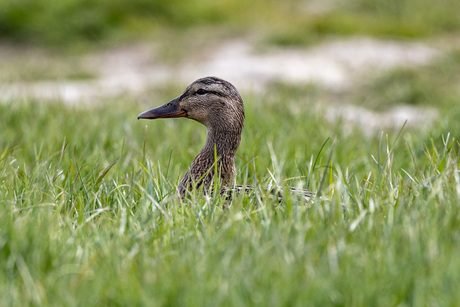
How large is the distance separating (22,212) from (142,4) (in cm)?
931

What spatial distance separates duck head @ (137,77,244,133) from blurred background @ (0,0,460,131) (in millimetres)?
2498

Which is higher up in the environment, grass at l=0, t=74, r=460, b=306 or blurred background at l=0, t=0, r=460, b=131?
grass at l=0, t=74, r=460, b=306

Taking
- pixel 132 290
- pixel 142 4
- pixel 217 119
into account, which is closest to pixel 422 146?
pixel 217 119

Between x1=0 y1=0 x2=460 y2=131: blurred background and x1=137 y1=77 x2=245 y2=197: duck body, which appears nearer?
x1=137 y1=77 x2=245 y2=197: duck body

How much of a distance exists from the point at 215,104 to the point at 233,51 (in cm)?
619

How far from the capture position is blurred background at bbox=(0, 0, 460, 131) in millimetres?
7504

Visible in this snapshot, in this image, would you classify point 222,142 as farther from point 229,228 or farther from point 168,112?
point 229,228

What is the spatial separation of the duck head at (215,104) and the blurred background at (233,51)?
250 centimetres

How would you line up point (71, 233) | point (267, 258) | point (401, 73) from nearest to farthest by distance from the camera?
point (267, 258) → point (71, 233) → point (401, 73)

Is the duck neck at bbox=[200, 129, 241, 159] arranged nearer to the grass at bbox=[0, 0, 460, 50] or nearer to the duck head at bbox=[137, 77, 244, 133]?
the duck head at bbox=[137, 77, 244, 133]

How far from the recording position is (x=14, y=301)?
1836 mm

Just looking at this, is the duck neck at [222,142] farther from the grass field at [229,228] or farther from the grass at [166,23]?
the grass at [166,23]

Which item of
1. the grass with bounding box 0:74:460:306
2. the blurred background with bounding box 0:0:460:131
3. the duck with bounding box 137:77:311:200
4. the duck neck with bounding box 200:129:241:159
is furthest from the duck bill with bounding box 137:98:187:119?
the blurred background with bounding box 0:0:460:131

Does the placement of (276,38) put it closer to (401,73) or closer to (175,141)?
(401,73)
